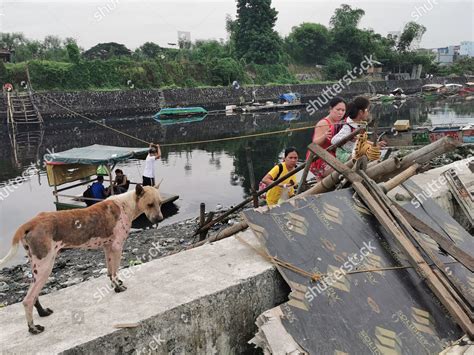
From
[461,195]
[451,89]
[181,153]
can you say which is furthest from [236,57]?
[461,195]

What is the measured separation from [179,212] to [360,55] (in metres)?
75.9

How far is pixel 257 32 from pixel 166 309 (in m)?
68.6

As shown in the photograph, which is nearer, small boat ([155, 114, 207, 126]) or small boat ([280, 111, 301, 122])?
small boat ([155, 114, 207, 126])

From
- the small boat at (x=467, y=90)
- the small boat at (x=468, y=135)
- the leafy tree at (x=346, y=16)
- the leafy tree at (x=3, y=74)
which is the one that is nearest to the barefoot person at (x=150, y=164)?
the small boat at (x=468, y=135)

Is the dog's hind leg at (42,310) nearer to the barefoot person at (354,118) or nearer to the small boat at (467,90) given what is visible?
the barefoot person at (354,118)

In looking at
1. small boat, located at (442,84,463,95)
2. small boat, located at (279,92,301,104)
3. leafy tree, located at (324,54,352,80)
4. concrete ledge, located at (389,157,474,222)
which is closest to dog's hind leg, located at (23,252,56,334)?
concrete ledge, located at (389,157,474,222)

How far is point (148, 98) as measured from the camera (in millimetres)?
49719

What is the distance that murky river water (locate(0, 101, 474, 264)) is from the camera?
1692 cm

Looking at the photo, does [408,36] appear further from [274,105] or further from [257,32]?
[274,105]

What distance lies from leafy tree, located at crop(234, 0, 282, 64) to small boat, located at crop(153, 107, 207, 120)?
23.3 metres

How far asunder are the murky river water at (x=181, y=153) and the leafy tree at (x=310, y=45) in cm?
3513

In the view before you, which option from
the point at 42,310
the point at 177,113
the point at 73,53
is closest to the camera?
the point at 42,310

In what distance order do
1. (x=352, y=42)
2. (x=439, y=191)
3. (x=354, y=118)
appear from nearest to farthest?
(x=354, y=118)
(x=439, y=191)
(x=352, y=42)

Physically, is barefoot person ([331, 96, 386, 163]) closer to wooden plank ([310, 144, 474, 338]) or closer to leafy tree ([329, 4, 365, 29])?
wooden plank ([310, 144, 474, 338])
